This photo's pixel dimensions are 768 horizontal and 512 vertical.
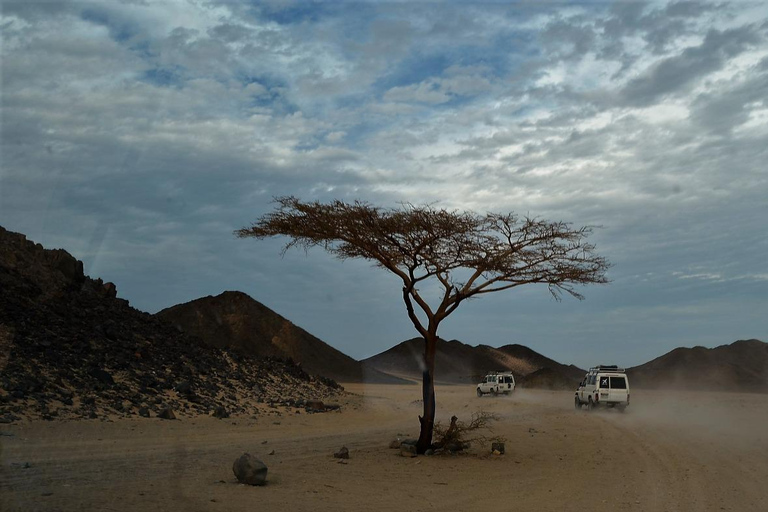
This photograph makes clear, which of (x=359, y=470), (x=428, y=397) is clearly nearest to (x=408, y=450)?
(x=428, y=397)

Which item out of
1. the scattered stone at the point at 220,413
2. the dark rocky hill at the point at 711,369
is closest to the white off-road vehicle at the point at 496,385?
the dark rocky hill at the point at 711,369

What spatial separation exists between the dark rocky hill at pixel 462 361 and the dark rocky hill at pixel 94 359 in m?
65.1

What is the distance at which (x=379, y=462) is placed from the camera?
51.4 feet

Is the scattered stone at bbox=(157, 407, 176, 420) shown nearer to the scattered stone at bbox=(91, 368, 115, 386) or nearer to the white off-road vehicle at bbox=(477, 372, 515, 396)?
the scattered stone at bbox=(91, 368, 115, 386)

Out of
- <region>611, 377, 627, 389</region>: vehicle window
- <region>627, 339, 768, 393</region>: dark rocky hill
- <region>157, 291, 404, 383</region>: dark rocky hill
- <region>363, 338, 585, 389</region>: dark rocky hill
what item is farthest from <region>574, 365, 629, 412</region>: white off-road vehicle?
<region>363, 338, 585, 389</region>: dark rocky hill

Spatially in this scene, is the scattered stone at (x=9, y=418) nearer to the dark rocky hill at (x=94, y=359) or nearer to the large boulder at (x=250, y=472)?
the dark rocky hill at (x=94, y=359)

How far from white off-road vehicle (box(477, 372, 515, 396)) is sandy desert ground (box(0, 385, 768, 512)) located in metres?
28.1

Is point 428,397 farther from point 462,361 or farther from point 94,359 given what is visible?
point 462,361

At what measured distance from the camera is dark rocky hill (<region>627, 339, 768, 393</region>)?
75.9 m

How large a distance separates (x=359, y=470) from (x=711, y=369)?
252 ft

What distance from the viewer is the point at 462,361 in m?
104

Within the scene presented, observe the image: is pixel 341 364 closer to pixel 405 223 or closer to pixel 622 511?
pixel 405 223

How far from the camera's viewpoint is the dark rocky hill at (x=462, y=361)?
325 feet

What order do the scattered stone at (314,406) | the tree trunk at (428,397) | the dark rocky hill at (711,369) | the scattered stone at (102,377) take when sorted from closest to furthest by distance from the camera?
1. the tree trunk at (428,397)
2. the scattered stone at (102,377)
3. the scattered stone at (314,406)
4. the dark rocky hill at (711,369)
